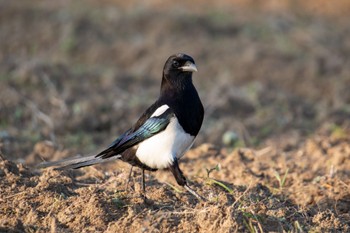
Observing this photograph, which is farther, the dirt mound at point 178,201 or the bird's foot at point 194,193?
the bird's foot at point 194,193

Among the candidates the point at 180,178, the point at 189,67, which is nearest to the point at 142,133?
the point at 180,178

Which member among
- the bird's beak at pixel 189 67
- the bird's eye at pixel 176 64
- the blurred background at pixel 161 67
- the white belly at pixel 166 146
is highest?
the bird's eye at pixel 176 64

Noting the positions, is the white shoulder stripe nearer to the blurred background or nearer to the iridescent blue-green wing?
the iridescent blue-green wing

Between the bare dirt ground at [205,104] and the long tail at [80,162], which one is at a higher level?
the long tail at [80,162]

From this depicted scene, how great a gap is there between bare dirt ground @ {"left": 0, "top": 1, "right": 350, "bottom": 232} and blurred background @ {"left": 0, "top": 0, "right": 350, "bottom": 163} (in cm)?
3

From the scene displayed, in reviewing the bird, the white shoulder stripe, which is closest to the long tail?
the bird

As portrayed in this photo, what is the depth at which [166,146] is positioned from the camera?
529cm

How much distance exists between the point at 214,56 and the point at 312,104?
2391 millimetres

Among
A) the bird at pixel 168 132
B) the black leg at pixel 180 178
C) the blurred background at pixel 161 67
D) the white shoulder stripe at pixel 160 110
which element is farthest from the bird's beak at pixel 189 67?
the blurred background at pixel 161 67

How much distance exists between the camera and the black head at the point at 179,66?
555 cm

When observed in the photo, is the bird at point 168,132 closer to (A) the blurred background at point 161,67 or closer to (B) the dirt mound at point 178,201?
(B) the dirt mound at point 178,201

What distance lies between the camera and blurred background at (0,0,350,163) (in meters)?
8.71

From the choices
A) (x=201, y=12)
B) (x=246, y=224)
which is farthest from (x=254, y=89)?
(x=246, y=224)

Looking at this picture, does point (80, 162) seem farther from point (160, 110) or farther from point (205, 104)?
point (205, 104)
